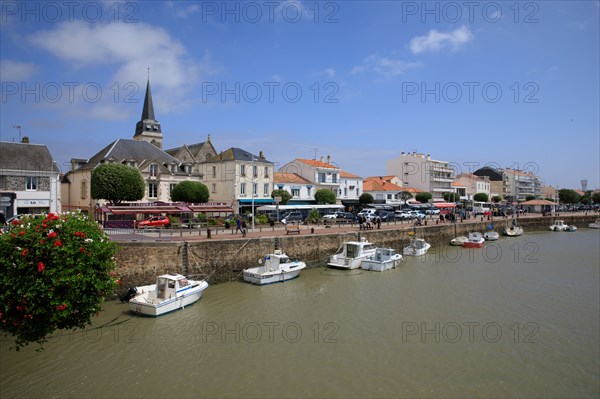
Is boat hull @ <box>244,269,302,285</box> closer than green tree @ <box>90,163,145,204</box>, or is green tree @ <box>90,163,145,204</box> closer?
boat hull @ <box>244,269,302,285</box>

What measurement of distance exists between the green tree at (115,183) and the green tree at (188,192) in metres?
5.70

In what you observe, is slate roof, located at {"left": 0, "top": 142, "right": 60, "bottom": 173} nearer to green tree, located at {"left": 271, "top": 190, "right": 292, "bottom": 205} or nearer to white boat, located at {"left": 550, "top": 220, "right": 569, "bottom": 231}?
green tree, located at {"left": 271, "top": 190, "right": 292, "bottom": 205}

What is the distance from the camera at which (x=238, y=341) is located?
16422mm

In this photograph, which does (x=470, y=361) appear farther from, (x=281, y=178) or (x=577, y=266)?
(x=281, y=178)

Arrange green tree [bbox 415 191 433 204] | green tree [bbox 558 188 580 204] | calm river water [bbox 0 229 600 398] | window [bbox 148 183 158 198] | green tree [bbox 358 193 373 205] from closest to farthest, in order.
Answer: calm river water [bbox 0 229 600 398]
window [bbox 148 183 158 198]
green tree [bbox 358 193 373 205]
green tree [bbox 415 191 433 204]
green tree [bbox 558 188 580 204]

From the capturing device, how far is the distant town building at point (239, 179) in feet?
164

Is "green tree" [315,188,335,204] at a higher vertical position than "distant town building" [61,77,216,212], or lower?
lower

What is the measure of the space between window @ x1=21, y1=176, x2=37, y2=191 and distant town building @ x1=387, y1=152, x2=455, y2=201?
224ft

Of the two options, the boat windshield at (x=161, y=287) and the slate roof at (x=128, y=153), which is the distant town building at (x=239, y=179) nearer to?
the slate roof at (x=128, y=153)

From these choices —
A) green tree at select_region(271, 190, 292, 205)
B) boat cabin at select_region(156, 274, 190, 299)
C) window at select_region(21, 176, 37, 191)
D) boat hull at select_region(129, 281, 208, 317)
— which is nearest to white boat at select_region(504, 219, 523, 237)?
green tree at select_region(271, 190, 292, 205)

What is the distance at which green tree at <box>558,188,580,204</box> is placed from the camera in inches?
4368

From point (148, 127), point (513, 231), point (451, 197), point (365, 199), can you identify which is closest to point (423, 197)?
point (365, 199)

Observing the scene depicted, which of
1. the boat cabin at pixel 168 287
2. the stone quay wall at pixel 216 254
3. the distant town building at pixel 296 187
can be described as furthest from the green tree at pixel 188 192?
the boat cabin at pixel 168 287

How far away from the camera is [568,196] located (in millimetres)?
111125
